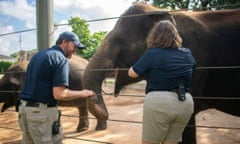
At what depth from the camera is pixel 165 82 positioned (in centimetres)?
202

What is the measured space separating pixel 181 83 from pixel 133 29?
162 cm

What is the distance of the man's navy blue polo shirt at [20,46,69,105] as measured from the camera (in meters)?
2.43

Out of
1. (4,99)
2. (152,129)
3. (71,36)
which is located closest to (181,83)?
(152,129)

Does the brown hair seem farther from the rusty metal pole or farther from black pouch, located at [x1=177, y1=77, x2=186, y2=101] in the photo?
the rusty metal pole

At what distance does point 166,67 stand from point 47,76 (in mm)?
950

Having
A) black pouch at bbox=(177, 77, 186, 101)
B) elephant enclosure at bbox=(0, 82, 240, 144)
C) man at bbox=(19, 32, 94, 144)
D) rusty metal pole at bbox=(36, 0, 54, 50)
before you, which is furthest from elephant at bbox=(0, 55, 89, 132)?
black pouch at bbox=(177, 77, 186, 101)

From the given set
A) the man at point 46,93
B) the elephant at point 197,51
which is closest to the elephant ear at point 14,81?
the elephant at point 197,51

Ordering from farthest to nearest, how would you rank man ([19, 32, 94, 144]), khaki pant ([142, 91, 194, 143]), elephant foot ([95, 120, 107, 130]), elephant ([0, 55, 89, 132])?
elephant ([0, 55, 89, 132])
elephant foot ([95, 120, 107, 130])
man ([19, 32, 94, 144])
khaki pant ([142, 91, 194, 143])

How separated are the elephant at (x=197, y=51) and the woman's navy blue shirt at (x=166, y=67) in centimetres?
87

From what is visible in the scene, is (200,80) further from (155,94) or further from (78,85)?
(78,85)

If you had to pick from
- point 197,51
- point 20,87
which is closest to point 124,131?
point 20,87

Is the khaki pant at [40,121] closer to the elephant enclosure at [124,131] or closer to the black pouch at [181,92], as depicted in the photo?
the black pouch at [181,92]

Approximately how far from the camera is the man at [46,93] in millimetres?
2428

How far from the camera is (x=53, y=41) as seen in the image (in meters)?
3.10
